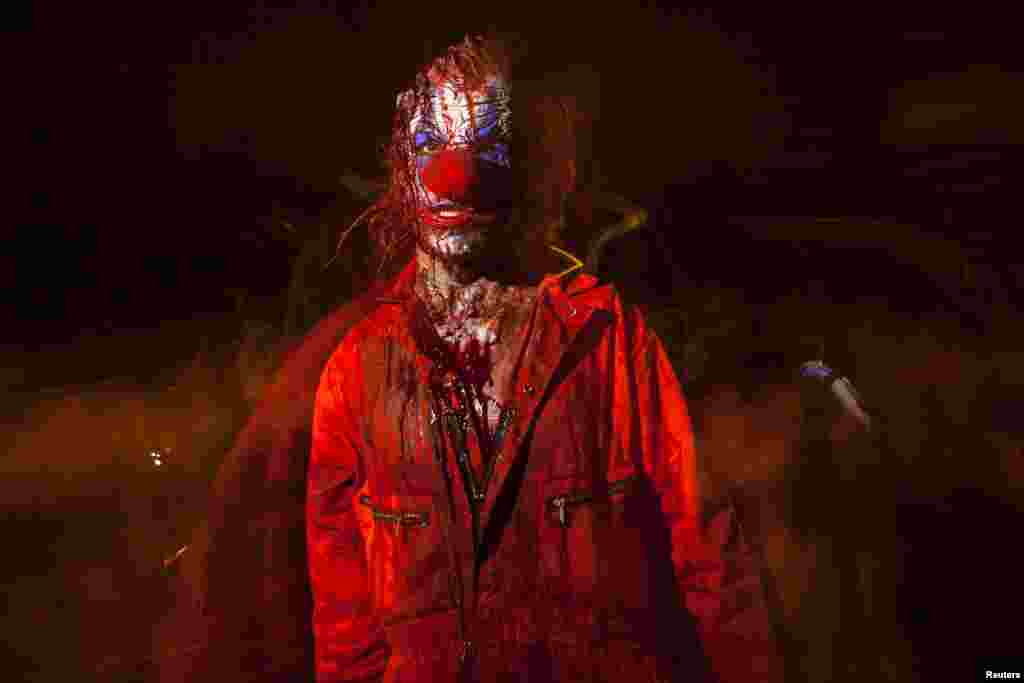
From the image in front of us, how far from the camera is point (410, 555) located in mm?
1605

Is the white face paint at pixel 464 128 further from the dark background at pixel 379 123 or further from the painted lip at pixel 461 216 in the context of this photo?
the dark background at pixel 379 123

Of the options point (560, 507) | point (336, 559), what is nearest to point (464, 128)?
point (560, 507)

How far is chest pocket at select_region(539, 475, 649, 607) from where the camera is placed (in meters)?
1.58

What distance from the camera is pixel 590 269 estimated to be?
6.12ft

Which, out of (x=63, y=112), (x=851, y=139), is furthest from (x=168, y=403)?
(x=851, y=139)

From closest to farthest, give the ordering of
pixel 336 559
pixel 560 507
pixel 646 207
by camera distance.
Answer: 1. pixel 560 507
2. pixel 336 559
3. pixel 646 207

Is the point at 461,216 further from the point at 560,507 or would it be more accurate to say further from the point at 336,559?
the point at 336,559

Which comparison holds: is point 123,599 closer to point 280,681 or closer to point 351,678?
point 280,681

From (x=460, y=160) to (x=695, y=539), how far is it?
88 centimetres

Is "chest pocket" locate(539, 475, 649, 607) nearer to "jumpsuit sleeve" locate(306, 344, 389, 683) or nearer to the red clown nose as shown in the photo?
"jumpsuit sleeve" locate(306, 344, 389, 683)

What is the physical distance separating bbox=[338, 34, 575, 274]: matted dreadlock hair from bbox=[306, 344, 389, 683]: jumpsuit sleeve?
1.03 ft

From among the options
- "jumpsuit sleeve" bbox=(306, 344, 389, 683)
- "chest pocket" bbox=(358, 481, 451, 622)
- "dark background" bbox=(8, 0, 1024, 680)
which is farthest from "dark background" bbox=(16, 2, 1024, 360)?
"chest pocket" bbox=(358, 481, 451, 622)

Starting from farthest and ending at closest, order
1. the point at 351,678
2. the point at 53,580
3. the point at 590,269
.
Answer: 1. the point at 53,580
2. the point at 590,269
3. the point at 351,678

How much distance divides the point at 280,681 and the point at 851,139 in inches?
66.1
